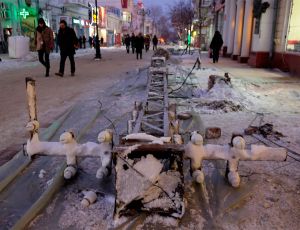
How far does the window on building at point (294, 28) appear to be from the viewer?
12.0m

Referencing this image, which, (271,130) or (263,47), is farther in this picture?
(263,47)

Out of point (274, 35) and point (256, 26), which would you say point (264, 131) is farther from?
point (256, 26)

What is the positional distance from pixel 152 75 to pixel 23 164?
16.9 ft

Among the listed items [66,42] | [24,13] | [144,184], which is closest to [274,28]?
[66,42]

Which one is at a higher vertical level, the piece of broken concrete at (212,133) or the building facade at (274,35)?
the building facade at (274,35)

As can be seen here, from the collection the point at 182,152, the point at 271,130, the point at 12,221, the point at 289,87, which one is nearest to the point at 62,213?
the point at 12,221

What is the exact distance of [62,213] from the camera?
94.3 inches

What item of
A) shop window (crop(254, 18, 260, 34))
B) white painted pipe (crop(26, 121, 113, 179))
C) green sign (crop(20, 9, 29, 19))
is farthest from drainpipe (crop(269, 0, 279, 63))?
green sign (crop(20, 9, 29, 19))

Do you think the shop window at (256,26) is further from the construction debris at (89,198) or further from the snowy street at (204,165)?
the construction debris at (89,198)

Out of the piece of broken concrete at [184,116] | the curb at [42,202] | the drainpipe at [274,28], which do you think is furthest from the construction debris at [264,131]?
the drainpipe at [274,28]

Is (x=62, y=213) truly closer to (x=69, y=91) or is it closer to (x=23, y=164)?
(x=23, y=164)

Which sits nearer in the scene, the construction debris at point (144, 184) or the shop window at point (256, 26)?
the construction debris at point (144, 184)

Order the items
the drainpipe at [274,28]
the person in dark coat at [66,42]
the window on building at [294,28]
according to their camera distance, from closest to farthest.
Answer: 1. the person in dark coat at [66,42]
2. the window on building at [294,28]
3. the drainpipe at [274,28]

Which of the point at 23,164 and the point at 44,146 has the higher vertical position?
the point at 44,146
